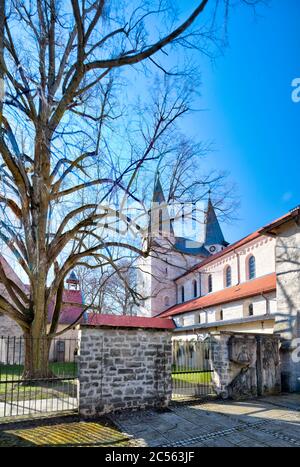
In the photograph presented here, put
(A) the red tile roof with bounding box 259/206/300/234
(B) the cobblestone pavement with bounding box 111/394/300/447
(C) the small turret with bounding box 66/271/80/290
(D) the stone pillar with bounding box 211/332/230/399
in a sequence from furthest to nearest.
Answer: (C) the small turret with bounding box 66/271/80/290
(A) the red tile roof with bounding box 259/206/300/234
(D) the stone pillar with bounding box 211/332/230/399
(B) the cobblestone pavement with bounding box 111/394/300/447

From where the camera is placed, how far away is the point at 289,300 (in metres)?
11.5

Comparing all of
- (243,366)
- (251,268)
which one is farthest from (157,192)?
(251,268)

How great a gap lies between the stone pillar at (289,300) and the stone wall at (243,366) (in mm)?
490

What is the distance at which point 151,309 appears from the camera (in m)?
39.9

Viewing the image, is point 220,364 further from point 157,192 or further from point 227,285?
point 227,285

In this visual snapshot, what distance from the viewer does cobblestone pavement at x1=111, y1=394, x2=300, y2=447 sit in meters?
5.69

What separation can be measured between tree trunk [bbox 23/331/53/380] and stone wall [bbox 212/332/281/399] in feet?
18.8

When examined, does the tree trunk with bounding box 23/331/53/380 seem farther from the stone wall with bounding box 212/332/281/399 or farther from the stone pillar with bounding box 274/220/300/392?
the stone pillar with bounding box 274/220/300/392

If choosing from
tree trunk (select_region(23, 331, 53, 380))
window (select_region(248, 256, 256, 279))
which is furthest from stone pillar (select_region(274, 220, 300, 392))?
window (select_region(248, 256, 256, 279))

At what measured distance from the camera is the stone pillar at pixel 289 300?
10.9m

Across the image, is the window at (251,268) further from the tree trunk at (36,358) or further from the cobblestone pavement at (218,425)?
the tree trunk at (36,358)
